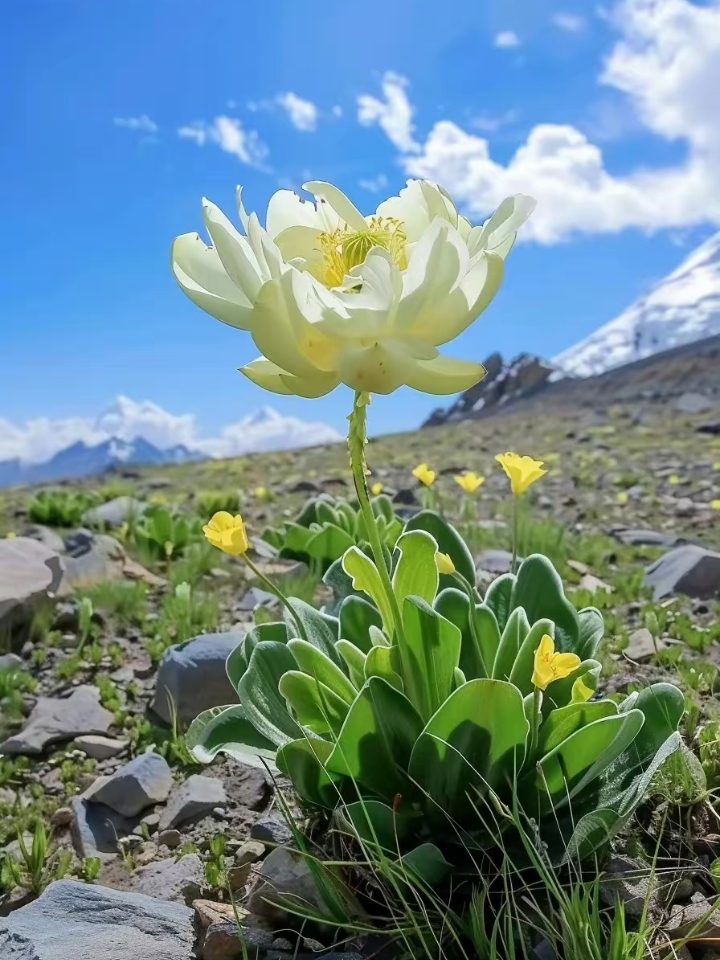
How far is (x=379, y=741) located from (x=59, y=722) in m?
1.91

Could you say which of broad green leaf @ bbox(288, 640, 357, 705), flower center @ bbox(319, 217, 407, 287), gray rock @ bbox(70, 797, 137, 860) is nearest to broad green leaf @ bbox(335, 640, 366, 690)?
broad green leaf @ bbox(288, 640, 357, 705)

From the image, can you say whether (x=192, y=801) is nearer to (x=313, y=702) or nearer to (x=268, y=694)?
(x=268, y=694)

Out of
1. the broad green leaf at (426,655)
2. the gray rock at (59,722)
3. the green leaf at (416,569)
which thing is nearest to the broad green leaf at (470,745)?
the broad green leaf at (426,655)

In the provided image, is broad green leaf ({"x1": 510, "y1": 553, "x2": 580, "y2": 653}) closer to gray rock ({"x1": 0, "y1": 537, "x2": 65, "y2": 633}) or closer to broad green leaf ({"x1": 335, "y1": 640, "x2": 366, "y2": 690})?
broad green leaf ({"x1": 335, "y1": 640, "x2": 366, "y2": 690})

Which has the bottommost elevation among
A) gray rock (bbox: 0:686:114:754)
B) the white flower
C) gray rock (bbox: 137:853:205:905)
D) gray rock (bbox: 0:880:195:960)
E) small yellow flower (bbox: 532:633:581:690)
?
gray rock (bbox: 137:853:205:905)

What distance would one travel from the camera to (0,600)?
4.11m

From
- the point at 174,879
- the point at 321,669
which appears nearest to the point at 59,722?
the point at 174,879

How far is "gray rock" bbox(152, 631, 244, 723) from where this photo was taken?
329 cm

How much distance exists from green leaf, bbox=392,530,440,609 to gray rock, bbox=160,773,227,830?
1031mm

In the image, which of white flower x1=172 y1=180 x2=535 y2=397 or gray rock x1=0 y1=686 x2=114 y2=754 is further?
gray rock x1=0 y1=686 x2=114 y2=754

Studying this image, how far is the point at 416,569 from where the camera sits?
8.09 feet

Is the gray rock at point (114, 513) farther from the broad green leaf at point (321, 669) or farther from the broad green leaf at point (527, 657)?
the broad green leaf at point (527, 657)

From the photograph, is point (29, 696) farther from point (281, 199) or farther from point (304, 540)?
point (281, 199)

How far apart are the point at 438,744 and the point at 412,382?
88 cm
